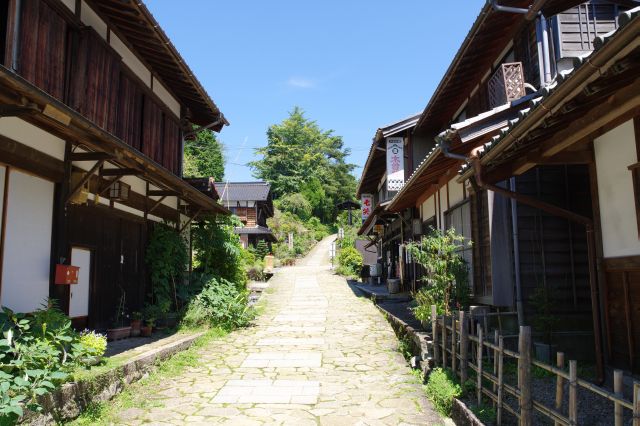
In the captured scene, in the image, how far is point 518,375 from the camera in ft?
15.2

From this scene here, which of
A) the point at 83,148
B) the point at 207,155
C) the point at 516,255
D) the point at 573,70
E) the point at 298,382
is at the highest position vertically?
the point at 207,155

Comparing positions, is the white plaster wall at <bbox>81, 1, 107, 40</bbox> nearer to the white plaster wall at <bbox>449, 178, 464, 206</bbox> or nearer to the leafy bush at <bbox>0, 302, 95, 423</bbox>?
the leafy bush at <bbox>0, 302, 95, 423</bbox>

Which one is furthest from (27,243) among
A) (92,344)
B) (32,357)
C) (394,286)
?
(394,286)

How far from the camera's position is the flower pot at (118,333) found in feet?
30.5

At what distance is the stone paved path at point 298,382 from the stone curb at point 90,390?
420 millimetres

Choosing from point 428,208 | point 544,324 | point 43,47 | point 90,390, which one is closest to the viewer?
point 90,390

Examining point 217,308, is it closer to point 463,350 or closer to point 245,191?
point 463,350

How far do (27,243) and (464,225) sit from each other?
8.13m

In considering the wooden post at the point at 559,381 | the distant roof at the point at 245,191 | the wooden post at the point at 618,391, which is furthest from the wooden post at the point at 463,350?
the distant roof at the point at 245,191

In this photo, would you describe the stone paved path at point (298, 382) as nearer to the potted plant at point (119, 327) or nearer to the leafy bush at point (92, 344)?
the leafy bush at point (92, 344)

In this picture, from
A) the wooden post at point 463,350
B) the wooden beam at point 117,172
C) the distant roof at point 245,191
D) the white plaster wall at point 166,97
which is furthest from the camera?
the distant roof at point 245,191

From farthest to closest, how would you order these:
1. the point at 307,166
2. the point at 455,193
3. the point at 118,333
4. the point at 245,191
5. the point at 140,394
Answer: the point at 307,166 < the point at 245,191 < the point at 455,193 < the point at 118,333 < the point at 140,394

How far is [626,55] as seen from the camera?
135 inches

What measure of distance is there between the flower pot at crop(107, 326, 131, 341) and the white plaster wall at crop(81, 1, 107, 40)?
5.62 metres
